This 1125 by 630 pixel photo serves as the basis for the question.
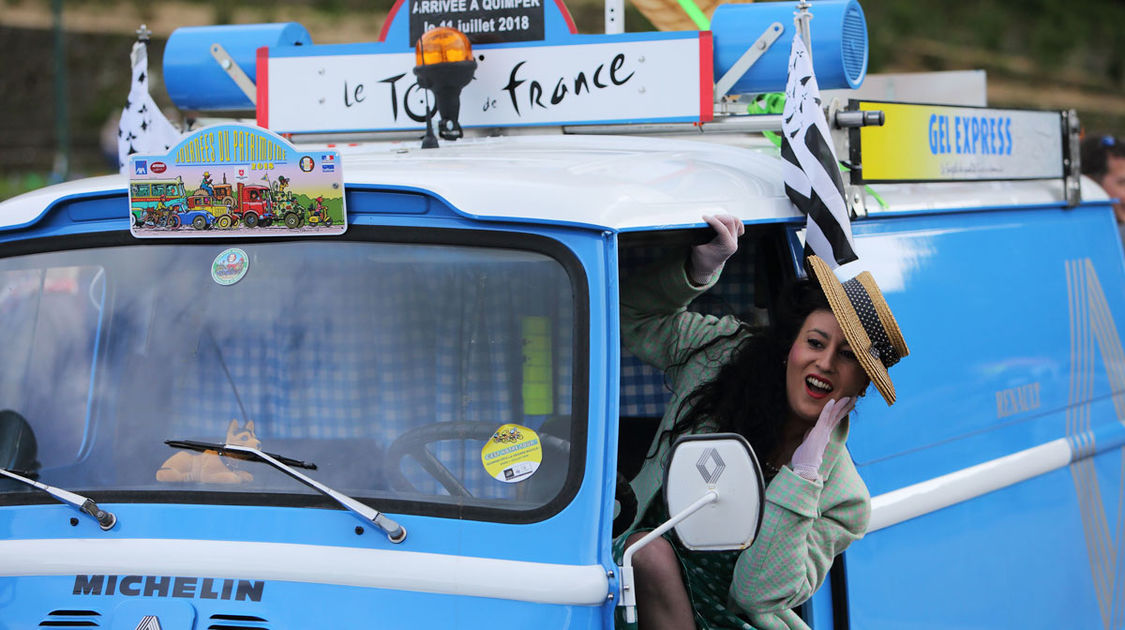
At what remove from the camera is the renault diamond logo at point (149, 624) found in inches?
107

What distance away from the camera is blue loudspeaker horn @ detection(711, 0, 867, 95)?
407 centimetres

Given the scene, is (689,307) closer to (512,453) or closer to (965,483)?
(965,483)

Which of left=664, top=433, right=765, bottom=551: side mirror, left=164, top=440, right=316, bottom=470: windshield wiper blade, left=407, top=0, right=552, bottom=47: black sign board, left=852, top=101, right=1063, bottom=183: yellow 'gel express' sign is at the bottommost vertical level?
left=664, top=433, right=765, bottom=551: side mirror

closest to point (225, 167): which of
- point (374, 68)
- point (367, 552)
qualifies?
point (367, 552)

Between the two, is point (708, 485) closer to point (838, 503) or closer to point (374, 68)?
point (838, 503)

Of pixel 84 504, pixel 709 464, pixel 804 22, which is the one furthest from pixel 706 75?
pixel 84 504

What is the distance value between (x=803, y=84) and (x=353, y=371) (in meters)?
1.45

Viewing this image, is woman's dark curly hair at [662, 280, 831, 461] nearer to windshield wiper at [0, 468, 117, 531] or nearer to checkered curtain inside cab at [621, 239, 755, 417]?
A: checkered curtain inside cab at [621, 239, 755, 417]

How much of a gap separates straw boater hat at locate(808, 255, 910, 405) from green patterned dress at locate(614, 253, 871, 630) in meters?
0.19

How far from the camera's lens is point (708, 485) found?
2.64 meters

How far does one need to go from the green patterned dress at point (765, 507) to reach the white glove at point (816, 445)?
4cm

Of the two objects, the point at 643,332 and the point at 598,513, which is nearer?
the point at 598,513

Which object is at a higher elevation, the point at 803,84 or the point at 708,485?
the point at 803,84

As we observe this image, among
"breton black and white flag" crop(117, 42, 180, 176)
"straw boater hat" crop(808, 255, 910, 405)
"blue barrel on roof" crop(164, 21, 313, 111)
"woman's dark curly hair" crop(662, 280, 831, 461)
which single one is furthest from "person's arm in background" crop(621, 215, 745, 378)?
"breton black and white flag" crop(117, 42, 180, 176)
